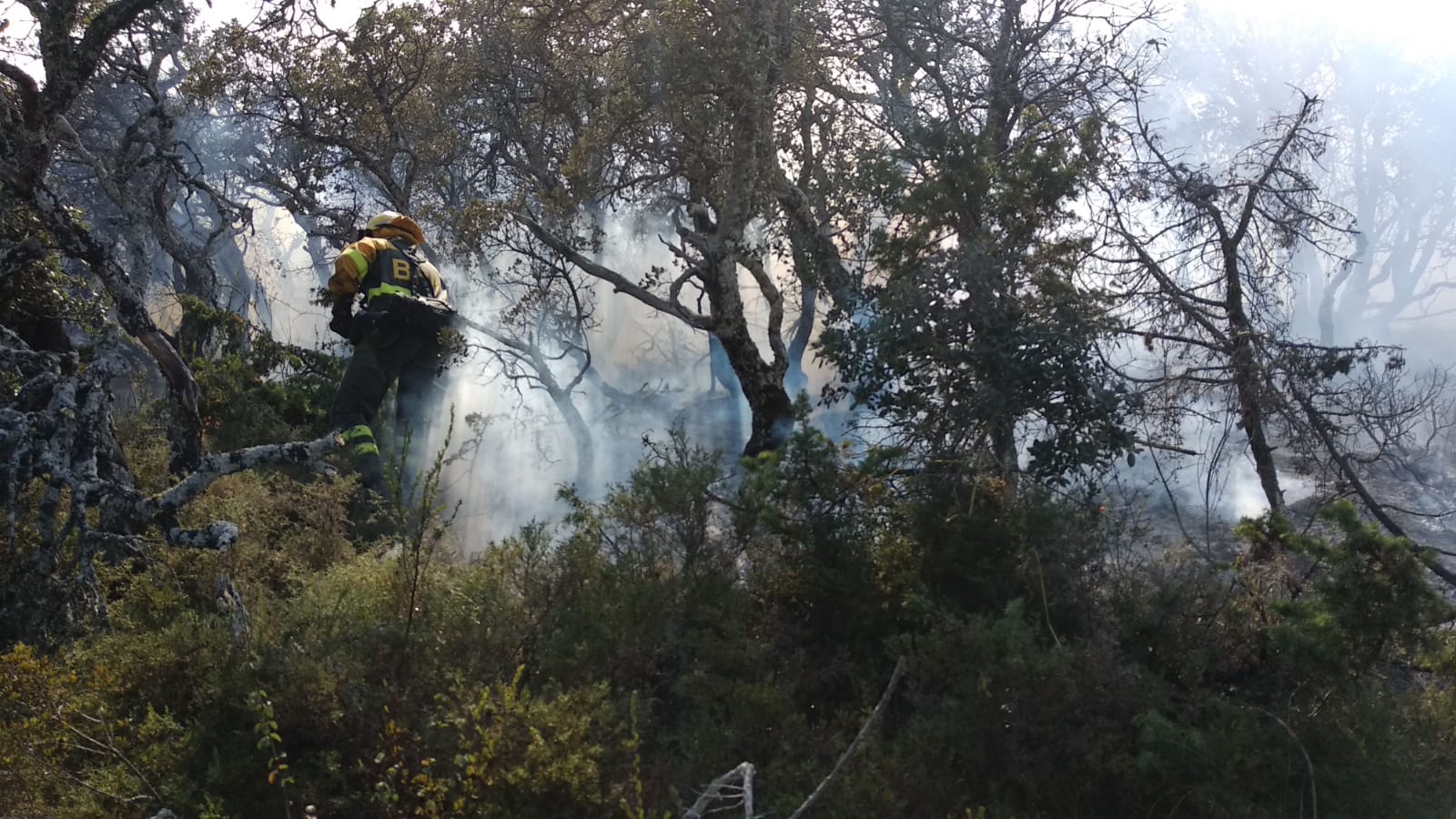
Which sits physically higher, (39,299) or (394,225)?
(394,225)

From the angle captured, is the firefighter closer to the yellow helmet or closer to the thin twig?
the yellow helmet

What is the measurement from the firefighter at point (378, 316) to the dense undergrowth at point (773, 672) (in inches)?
82.7

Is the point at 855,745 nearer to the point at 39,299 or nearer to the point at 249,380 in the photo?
the point at 39,299

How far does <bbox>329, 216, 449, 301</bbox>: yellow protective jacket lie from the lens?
6480 mm

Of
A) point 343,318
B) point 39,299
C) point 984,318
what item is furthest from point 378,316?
point 984,318

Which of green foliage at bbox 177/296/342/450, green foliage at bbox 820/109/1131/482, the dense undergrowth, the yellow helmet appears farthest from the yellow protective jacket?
green foliage at bbox 820/109/1131/482

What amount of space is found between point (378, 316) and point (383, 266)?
0.34m

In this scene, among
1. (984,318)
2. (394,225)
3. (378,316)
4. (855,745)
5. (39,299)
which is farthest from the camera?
(394,225)

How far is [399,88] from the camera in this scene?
33.6ft

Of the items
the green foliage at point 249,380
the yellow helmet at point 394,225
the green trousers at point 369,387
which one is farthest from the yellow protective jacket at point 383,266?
the green foliage at point 249,380

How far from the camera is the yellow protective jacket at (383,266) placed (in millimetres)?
6480

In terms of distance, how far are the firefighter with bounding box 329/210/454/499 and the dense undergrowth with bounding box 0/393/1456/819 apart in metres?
2.10

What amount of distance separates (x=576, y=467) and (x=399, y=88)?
4.32 meters

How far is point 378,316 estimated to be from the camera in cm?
668
